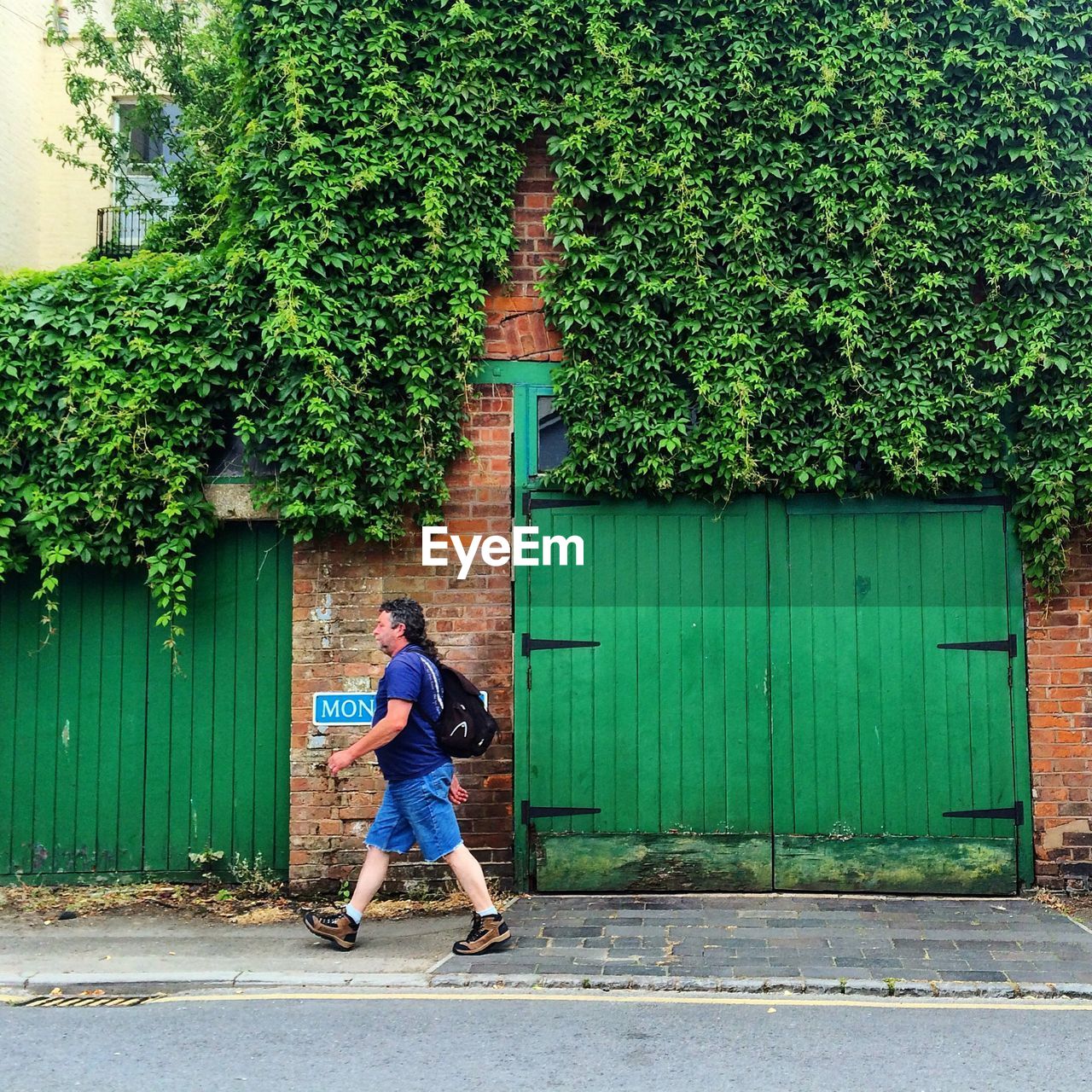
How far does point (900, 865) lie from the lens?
22.6 feet

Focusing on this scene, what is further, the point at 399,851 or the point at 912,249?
the point at 912,249

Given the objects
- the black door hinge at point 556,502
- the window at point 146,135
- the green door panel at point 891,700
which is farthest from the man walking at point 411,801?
the window at point 146,135

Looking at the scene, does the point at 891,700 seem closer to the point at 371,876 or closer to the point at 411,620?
the point at 411,620

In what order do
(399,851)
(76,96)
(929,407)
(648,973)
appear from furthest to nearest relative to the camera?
(76,96)
(929,407)
(399,851)
(648,973)

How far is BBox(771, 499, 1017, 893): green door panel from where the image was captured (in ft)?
22.7

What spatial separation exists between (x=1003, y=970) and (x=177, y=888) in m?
5.16

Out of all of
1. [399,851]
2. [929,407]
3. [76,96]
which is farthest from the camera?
[76,96]

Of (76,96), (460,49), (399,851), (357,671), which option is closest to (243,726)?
(357,671)

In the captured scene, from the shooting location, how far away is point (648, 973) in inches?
211

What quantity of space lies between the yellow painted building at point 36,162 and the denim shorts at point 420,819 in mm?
9612

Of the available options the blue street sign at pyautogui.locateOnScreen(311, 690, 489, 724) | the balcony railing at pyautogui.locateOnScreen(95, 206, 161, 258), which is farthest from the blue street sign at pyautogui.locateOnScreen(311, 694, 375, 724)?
the balcony railing at pyautogui.locateOnScreen(95, 206, 161, 258)

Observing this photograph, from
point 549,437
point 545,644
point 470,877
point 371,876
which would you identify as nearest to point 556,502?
point 549,437

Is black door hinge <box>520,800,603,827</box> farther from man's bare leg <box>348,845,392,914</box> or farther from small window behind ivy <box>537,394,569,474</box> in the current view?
small window behind ivy <box>537,394,569,474</box>

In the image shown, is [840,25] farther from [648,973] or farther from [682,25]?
[648,973]
